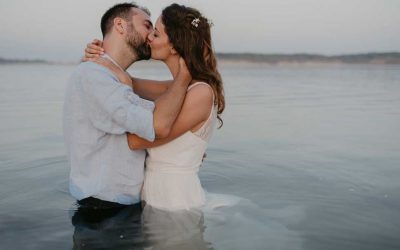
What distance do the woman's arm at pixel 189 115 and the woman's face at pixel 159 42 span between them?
0.46 meters

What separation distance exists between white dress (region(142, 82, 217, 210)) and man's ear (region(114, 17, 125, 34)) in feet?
3.29

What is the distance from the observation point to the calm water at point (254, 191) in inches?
147

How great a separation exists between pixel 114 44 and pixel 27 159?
12.7ft

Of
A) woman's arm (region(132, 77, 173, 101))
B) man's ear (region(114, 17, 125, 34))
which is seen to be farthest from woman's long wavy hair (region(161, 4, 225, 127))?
woman's arm (region(132, 77, 173, 101))

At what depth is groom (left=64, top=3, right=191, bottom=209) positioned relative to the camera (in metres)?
3.24

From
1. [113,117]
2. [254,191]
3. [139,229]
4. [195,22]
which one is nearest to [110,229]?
[139,229]

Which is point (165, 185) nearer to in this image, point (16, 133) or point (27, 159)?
point (27, 159)

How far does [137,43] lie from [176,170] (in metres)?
1.12

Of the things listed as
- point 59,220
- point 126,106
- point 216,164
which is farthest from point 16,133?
point 126,106

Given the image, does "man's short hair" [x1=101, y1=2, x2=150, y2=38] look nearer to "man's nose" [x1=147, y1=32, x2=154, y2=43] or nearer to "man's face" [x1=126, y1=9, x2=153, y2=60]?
"man's face" [x1=126, y1=9, x2=153, y2=60]

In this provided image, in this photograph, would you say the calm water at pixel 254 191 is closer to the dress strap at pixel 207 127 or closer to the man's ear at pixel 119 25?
the dress strap at pixel 207 127

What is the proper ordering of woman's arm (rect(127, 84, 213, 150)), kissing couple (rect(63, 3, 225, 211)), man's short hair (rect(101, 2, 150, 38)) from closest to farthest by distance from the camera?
kissing couple (rect(63, 3, 225, 211)), woman's arm (rect(127, 84, 213, 150)), man's short hair (rect(101, 2, 150, 38))

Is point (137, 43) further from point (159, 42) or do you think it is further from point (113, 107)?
point (113, 107)

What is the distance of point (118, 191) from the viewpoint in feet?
11.9
